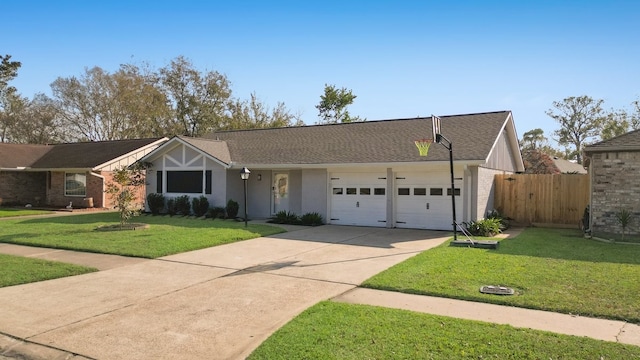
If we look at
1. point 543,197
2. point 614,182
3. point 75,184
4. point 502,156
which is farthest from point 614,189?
point 75,184

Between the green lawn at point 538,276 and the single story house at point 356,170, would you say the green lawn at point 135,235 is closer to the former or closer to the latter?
the single story house at point 356,170

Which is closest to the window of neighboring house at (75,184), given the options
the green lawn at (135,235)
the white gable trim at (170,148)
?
the white gable trim at (170,148)

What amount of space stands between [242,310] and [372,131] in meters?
14.1

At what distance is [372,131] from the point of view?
19359 mm

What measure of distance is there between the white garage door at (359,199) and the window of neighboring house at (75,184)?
1655cm

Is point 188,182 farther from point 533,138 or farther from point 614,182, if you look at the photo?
point 533,138

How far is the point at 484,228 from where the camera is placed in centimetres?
1361

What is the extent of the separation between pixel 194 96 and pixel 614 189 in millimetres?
38481

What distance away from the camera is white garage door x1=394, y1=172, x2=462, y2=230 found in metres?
15.1

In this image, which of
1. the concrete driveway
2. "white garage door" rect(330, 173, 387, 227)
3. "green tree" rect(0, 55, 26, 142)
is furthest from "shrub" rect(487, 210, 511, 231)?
"green tree" rect(0, 55, 26, 142)

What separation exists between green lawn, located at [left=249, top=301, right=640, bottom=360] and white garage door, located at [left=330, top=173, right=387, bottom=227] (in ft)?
34.9

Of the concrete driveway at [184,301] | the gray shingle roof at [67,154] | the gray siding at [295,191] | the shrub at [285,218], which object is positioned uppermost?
the gray shingle roof at [67,154]

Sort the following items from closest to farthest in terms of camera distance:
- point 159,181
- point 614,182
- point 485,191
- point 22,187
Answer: point 614,182
point 485,191
point 159,181
point 22,187

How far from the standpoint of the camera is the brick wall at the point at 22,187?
26.0 meters
